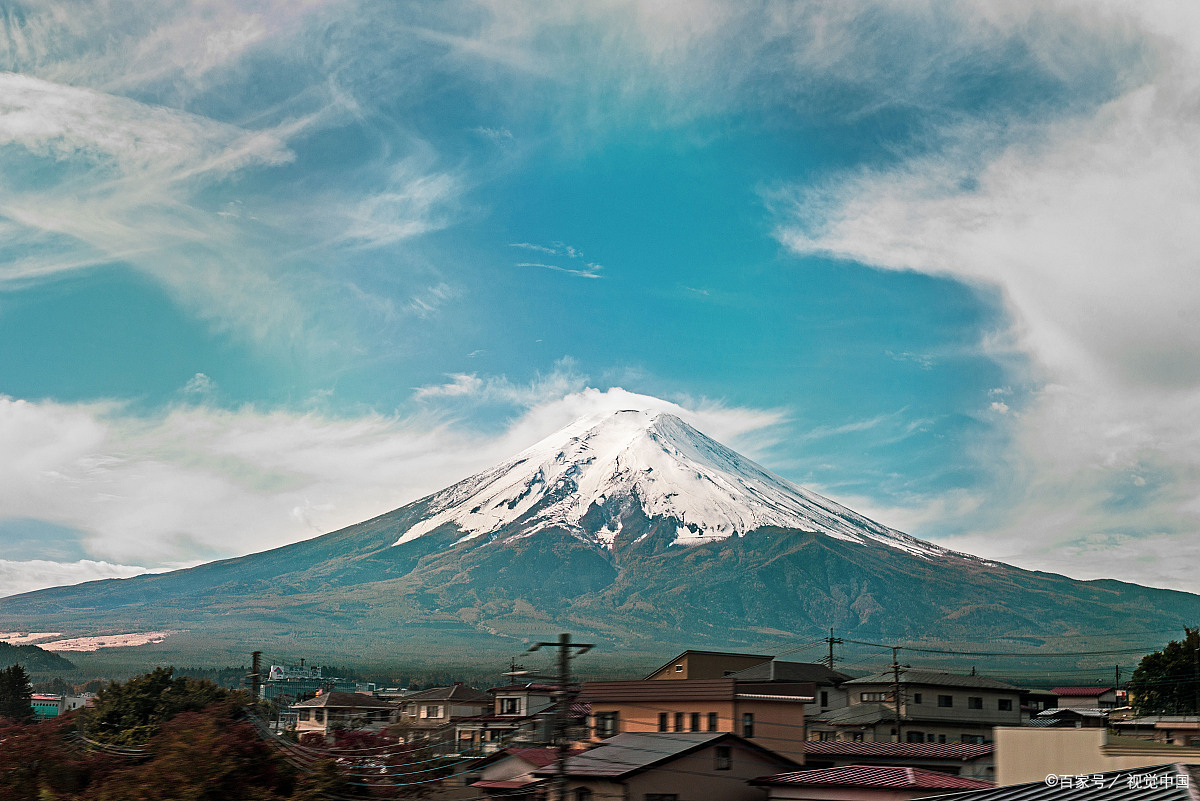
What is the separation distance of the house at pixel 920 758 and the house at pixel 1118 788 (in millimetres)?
18277

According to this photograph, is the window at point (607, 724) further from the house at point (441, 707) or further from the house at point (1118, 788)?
the house at point (441, 707)

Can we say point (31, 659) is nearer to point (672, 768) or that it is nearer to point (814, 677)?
point (814, 677)

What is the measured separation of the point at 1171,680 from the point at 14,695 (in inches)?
3033

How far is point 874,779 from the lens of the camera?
28.0m

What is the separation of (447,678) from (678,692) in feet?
446

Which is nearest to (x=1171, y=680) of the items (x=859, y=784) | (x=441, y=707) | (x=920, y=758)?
(x=920, y=758)

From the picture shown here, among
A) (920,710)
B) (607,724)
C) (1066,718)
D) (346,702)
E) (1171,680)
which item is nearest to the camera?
(607,724)

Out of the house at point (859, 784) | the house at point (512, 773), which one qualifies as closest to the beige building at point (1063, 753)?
the house at point (859, 784)

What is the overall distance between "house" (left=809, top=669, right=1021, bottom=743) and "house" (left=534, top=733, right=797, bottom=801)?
782 inches

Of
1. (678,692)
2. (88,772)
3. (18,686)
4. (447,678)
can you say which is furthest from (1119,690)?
(447,678)

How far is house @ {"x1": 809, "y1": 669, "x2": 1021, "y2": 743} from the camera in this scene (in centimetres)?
4991

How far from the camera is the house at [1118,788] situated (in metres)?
12.9

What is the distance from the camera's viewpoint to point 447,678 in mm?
164750

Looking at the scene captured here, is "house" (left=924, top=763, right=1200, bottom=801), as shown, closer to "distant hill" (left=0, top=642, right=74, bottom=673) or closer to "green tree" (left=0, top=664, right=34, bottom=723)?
"green tree" (left=0, top=664, right=34, bottom=723)
